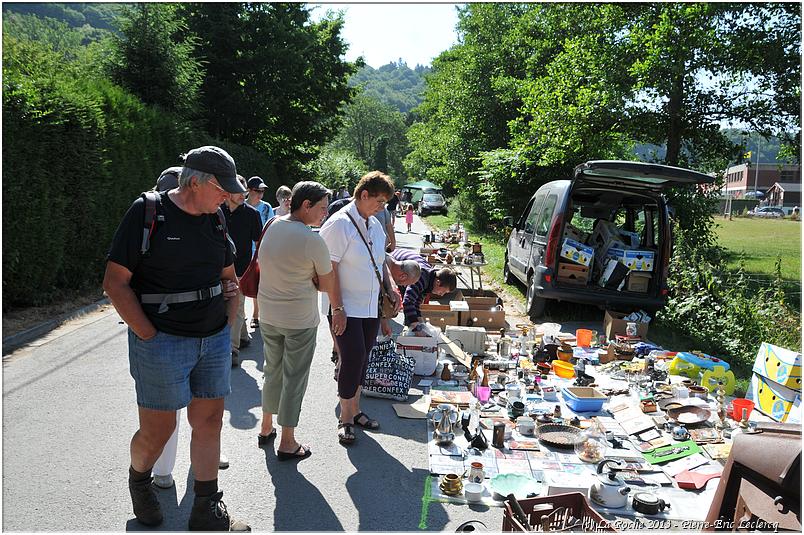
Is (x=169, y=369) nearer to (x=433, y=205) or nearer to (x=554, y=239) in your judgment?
(x=554, y=239)

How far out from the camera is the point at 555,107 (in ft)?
47.7

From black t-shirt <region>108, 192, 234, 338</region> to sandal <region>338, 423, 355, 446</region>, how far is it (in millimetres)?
1781

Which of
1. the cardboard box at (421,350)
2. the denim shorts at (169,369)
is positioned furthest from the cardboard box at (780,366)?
the denim shorts at (169,369)

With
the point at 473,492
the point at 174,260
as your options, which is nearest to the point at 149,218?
the point at 174,260

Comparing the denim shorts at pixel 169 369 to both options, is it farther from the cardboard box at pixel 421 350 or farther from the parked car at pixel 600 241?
the parked car at pixel 600 241

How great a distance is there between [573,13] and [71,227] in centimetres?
1390

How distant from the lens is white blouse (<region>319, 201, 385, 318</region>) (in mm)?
4508

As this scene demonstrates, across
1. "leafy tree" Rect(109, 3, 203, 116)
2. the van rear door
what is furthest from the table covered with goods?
"leafy tree" Rect(109, 3, 203, 116)

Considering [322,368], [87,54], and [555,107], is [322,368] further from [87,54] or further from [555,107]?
[87,54]

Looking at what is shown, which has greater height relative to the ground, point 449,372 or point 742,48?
point 742,48

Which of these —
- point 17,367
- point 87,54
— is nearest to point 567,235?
point 17,367

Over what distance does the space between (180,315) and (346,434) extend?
78.8 inches

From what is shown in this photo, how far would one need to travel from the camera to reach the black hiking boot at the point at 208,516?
314 centimetres

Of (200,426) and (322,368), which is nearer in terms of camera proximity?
(200,426)
